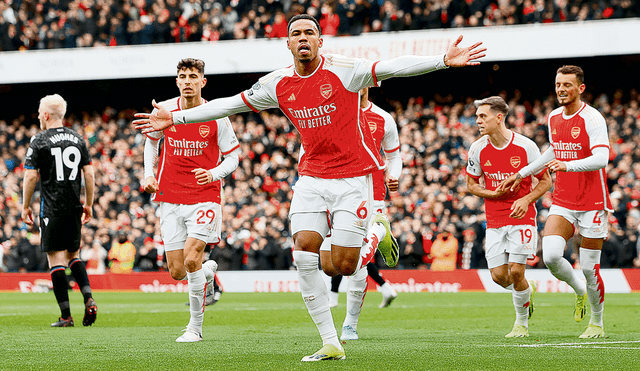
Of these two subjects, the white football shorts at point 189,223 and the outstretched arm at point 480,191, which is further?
the outstretched arm at point 480,191

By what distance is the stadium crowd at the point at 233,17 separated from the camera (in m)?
24.2

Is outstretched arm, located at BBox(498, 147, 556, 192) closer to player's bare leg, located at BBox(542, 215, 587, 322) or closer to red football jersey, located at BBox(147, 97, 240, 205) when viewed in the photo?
player's bare leg, located at BBox(542, 215, 587, 322)

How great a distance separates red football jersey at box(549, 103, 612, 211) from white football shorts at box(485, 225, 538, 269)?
0.44 metres

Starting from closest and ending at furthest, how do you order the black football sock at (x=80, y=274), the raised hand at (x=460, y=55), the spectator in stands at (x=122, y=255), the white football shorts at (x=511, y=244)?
the raised hand at (x=460, y=55), the white football shorts at (x=511, y=244), the black football sock at (x=80, y=274), the spectator in stands at (x=122, y=255)

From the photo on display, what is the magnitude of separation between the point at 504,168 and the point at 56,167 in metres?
4.89

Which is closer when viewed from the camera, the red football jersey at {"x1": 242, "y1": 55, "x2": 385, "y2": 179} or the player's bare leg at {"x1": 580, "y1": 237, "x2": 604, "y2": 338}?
the red football jersey at {"x1": 242, "y1": 55, "x2": 385, "y2": 179}

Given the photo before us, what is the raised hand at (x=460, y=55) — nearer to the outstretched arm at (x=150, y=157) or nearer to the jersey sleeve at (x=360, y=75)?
the jersey sleeve at (x=360, y=75)

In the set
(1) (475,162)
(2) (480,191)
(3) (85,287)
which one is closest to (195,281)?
(3) (85,287)

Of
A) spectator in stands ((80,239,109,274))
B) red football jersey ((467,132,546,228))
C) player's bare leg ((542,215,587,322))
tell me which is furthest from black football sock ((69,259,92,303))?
spectator in stands ((80,239,109,274))

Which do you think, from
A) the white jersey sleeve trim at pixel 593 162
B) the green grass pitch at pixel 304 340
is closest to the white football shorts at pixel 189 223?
the green grass pitch at pixel 304 340

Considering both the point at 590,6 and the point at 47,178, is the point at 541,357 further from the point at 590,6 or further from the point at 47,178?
the point at 590,6

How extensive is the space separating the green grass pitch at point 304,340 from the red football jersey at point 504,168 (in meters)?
1.16

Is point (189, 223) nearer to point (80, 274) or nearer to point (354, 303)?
point (354, 303)

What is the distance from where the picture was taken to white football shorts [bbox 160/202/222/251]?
7.98 metres
